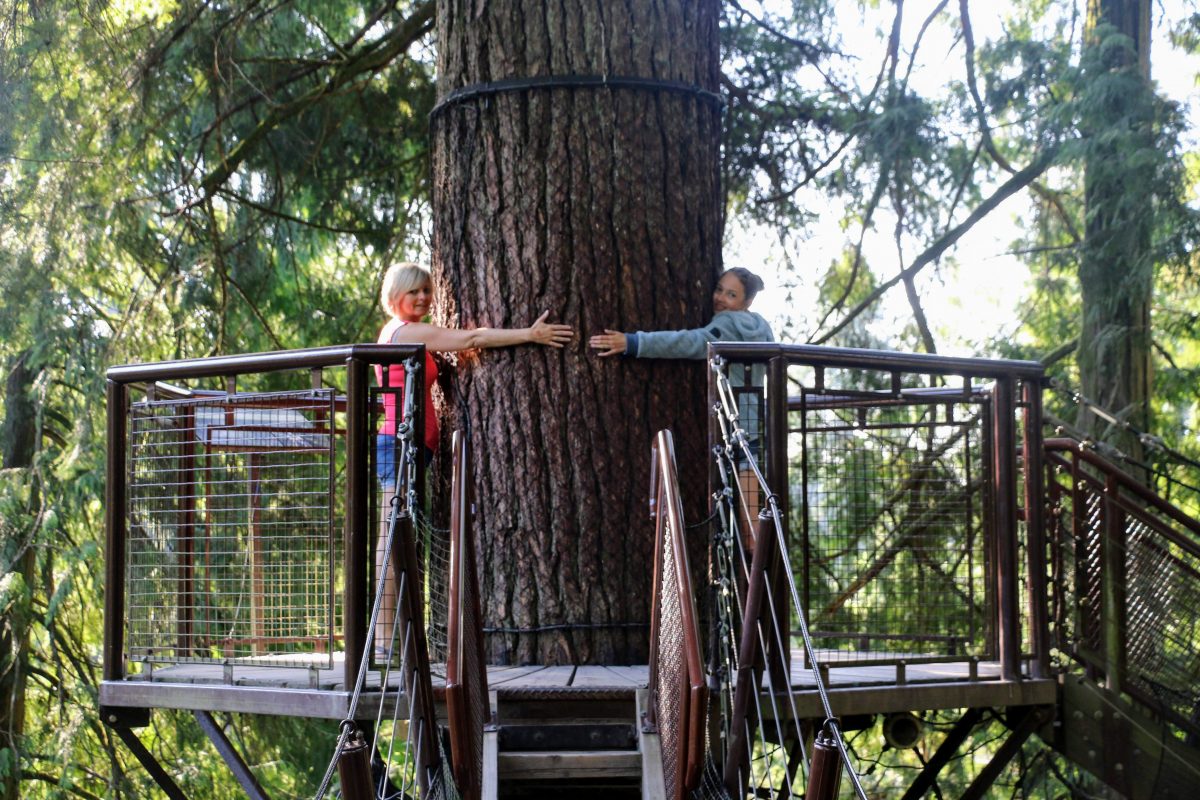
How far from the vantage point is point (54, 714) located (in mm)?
9719

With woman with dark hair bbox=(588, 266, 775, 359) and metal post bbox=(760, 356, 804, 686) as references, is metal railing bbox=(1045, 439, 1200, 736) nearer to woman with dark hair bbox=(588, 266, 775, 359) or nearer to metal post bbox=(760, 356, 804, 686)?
woman with dark hair bbox=(588, 266, 775, 359)

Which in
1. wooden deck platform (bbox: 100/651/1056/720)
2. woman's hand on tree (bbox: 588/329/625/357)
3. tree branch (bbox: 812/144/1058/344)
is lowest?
wooden deck platform (bbox: 100/651/1056/720)

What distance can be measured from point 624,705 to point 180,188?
488 centimetres

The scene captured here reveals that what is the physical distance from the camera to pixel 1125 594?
579cm

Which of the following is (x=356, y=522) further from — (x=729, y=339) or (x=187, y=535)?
(x=729, y=339)

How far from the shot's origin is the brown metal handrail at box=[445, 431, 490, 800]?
358cm

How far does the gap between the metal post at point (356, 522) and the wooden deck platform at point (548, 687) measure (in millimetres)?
163

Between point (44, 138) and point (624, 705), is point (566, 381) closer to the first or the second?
point (624, 705)

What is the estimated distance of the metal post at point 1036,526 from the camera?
514 cm

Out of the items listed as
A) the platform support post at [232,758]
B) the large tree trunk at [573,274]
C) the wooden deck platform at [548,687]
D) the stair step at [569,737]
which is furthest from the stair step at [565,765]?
the platform support post at [232,758]

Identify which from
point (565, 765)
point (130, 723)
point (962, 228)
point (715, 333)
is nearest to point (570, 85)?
point (715, 333)

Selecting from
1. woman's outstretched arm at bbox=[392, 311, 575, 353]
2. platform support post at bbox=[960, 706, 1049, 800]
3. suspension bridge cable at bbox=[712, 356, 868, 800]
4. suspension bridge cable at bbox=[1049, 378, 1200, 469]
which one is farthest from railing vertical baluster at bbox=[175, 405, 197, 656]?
suspension bridge cable at bbox=[1049, 378, 1200, 469]

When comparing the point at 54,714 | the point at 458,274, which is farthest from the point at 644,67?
the point at 54,714

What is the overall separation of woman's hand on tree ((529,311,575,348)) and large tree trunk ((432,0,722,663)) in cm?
4
